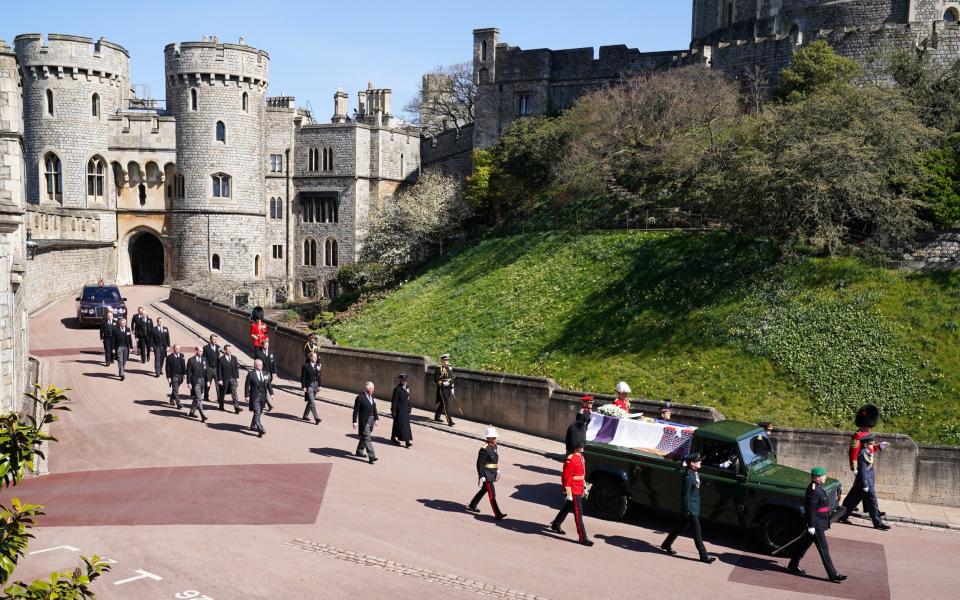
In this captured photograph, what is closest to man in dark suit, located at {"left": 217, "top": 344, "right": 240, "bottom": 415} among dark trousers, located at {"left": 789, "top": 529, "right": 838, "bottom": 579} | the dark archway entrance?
dark trousers, located at {"left": 789, "top": 529, "right": 838, "bottom": 579}

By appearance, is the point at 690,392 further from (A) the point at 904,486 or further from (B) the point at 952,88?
(B) the point at 952,88

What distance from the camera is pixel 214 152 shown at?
58.8 m

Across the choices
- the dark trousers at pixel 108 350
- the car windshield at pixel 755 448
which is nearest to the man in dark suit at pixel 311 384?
the dark trousers at pixel 108 350

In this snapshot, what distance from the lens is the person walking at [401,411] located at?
1836 cm

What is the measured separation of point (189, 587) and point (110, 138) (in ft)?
178

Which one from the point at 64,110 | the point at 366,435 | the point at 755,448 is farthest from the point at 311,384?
the point at 64,110

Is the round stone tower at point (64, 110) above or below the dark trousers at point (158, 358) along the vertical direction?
above

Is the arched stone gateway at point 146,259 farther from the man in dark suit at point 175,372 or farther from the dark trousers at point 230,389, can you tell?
the dark trousers at point 230,389

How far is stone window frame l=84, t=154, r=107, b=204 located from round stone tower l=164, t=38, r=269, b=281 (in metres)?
4.75

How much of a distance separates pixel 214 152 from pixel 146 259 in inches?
427

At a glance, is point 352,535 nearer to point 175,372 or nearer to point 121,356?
point 175,372

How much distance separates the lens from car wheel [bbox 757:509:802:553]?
494 inches

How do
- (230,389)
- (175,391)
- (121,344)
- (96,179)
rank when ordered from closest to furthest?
1. (230,389)
2. (175,391)
3. (121,344)
4. (96,179)

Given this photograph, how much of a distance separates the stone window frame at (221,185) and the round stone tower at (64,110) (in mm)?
7508
